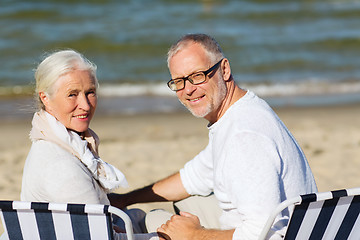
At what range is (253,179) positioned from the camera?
2594mm

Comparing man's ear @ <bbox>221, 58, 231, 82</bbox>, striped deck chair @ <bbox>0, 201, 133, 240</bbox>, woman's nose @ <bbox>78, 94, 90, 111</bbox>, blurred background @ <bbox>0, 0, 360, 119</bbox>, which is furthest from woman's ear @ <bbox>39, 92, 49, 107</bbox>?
blurred background @ <bbox>0, 0, 360, 119</bbox>

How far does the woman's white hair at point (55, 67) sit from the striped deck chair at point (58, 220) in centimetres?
68

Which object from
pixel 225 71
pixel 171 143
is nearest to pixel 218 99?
pixel 225 71

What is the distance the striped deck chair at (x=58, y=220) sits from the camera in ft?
8.00

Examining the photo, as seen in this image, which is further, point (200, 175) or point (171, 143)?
point (171, 143)

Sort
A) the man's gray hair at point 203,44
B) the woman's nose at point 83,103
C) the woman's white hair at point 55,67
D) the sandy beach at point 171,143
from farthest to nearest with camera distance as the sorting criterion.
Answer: the sandy beach at point 171,143, the man's gray hair at point 203,44, the woman's nose at point 83,103, the woman's white hair at point 55,67

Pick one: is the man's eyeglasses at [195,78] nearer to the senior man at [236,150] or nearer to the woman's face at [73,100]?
the senior man at [236,150]

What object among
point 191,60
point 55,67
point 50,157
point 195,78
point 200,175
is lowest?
point 200,175

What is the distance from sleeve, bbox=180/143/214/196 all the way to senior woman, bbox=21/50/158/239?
726 millimetres

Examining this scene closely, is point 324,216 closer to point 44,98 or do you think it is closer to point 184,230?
point 184,230

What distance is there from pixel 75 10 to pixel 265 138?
52.8 feet

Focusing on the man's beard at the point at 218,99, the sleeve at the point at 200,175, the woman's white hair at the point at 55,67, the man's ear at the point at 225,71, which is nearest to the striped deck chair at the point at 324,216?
the man's beard at the point at 218,99

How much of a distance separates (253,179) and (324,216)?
38 centimetres

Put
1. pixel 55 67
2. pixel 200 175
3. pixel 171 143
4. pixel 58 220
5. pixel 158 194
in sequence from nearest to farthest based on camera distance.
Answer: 1. pixel 58 220
2. pixel 55 67
3. pixel 200 175
4. pixel 158 194
5. pixel 171 143
